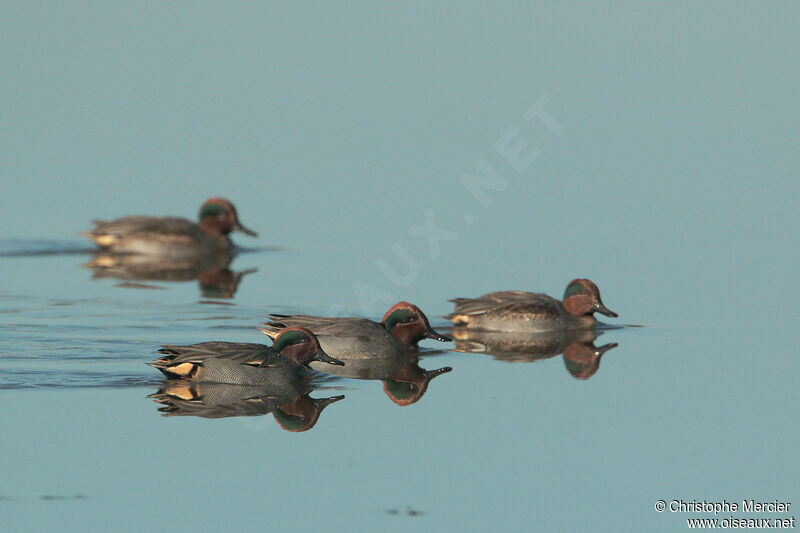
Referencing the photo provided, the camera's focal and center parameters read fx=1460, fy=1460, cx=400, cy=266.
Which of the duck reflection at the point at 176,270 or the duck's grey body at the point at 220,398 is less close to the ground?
the duck reflection at the point at 176,270

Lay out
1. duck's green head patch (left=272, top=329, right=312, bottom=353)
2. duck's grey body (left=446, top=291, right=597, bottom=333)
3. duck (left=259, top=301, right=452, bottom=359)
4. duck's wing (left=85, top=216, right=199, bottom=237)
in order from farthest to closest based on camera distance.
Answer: duck's wing (left=85, top=216, right=199, bottom=237), duck's grey body (left=446, top=291, right=597, bottom=333), duck (left=259, top=301, right=452, bottom=359), duck's green head patch (left=272, top=329, right=312, bottom=353)

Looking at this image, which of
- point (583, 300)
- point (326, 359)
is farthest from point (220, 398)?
point (583, 300)

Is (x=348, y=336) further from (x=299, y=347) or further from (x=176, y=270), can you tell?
(x=176, y=270)

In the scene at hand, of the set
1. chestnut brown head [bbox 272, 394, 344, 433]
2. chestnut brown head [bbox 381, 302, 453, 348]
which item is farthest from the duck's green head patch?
chestnut brown head [bbox 381, 302, 453, 348]

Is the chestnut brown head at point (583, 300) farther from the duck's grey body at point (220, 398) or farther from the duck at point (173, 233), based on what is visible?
the duck at point (173, 233)

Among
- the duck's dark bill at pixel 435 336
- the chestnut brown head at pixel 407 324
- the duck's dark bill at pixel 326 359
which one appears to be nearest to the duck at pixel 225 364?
the duck's dark bill at pixel 326 359

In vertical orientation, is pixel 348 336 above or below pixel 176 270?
below

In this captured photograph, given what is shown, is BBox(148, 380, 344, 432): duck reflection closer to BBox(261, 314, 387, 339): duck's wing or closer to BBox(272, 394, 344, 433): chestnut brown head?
BBox(272, 394, 344, 433): chestnut brown head

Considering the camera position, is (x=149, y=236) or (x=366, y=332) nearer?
(x=366, y=332)
